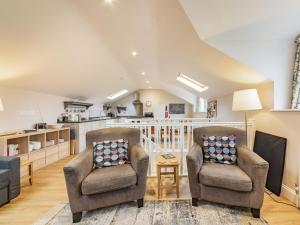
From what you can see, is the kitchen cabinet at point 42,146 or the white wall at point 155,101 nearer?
the kitchen cabinet at point 42,146

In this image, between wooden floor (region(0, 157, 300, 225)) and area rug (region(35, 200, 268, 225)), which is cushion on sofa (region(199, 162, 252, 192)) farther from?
wooden floor (region(0, 157, 300, 225))

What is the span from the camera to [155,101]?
10953 mm

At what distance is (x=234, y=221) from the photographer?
195 centimetres

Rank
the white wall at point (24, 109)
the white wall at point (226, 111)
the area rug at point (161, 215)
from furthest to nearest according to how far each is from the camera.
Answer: the white wall at point (226, 111), the white wall at point (24, 109), the area rug at point (161, 215)

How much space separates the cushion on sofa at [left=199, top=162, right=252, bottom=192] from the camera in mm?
1992

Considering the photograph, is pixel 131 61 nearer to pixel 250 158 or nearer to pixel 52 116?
pixel 52 116

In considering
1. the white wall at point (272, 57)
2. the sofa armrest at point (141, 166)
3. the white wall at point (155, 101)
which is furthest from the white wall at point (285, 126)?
the white wall at point (155, 101)

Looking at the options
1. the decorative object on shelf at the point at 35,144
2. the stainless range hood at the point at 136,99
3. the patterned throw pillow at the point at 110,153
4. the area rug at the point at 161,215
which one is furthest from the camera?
the stainless range hood at the point at 136,99

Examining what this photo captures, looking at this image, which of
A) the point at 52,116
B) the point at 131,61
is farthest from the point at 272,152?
the point at 52,116

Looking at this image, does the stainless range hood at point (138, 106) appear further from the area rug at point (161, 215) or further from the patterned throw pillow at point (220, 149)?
the area rug at point (161, 215)

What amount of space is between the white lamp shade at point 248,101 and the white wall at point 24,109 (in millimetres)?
4372

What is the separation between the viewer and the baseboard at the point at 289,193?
230 cm

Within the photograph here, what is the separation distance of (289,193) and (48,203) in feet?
10.6

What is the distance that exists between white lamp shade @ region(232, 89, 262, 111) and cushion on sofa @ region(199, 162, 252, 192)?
92 cm
